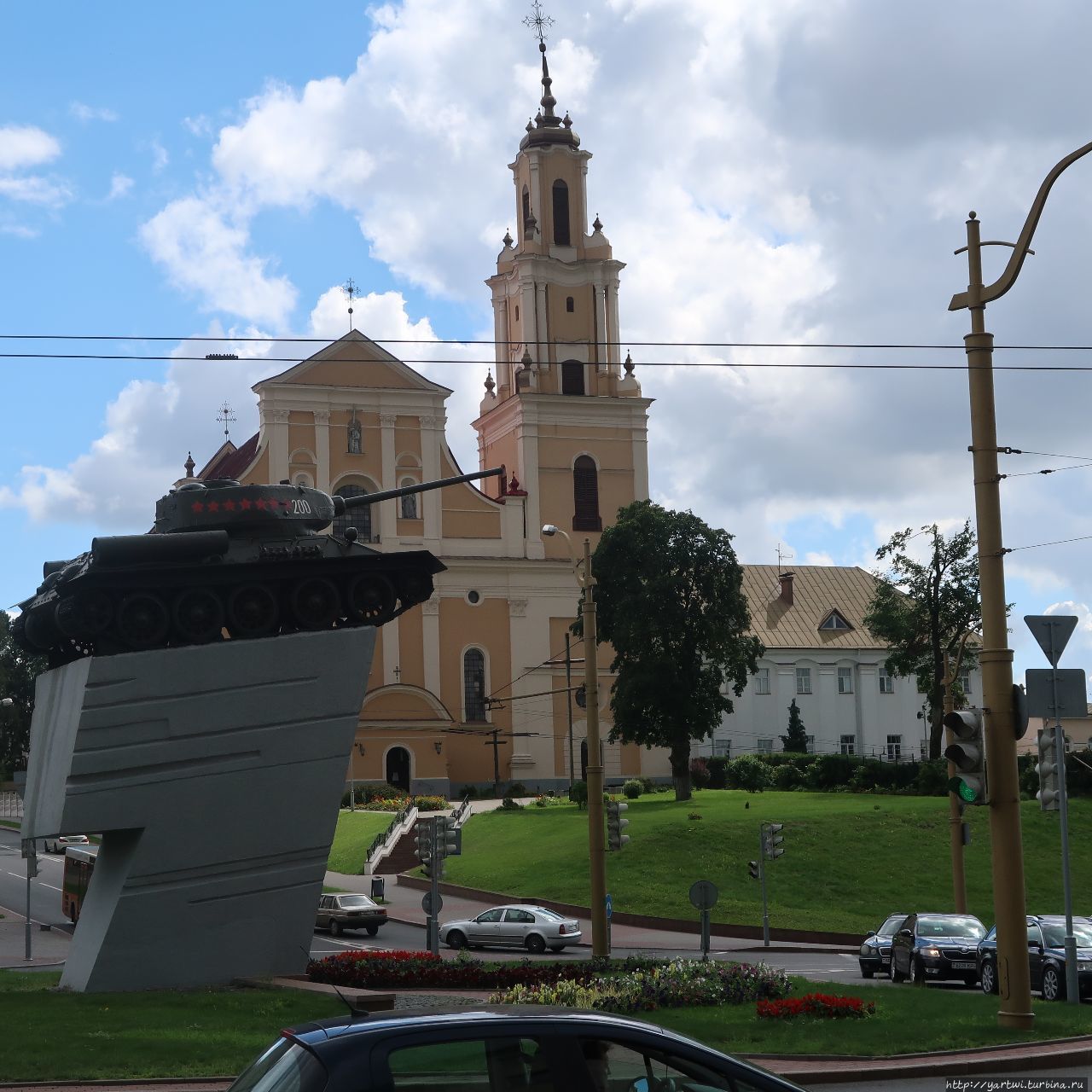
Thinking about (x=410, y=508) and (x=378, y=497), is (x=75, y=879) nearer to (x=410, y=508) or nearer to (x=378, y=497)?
(x=378, y=497)

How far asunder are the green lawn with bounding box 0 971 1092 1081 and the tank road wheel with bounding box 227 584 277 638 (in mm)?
6588

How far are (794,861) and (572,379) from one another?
35939mm

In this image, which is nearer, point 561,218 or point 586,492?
point 586,492

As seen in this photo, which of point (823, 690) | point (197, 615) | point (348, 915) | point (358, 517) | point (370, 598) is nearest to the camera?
point (197, 615)

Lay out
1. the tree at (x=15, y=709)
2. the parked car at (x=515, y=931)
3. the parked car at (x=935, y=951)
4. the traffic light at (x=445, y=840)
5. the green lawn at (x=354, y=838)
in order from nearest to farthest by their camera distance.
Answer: the parked car at (x=935, y=951) < the traffic light at (x=445, y=840) < the parked car at (x=515, y=931) < the green lawn at (x=354, y=838) < the tree at (x=15, y=709)

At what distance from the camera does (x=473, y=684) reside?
237 ft

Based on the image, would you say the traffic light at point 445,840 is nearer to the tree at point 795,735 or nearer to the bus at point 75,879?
the bus at point 75,879

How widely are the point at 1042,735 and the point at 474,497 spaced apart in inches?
2189

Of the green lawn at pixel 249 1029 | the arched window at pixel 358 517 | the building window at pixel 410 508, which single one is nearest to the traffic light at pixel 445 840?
the green lawn at pixel 249 1029

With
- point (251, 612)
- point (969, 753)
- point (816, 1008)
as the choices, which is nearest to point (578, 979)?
point (816, 1008)

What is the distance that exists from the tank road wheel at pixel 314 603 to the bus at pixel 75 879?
1472 centimetres

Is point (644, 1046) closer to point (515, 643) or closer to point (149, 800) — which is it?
point (149, 800)

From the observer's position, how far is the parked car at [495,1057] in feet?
22.2

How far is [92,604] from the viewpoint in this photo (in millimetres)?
24641
